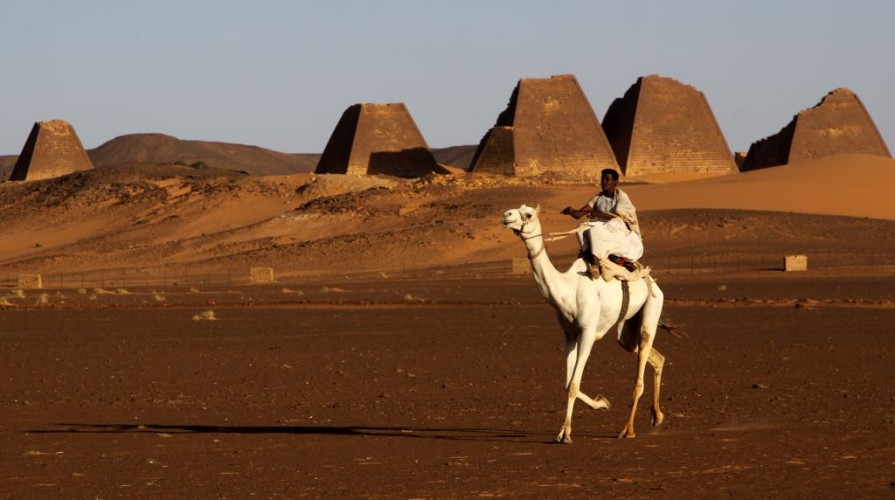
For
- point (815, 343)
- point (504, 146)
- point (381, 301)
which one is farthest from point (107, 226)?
point (815, 343)

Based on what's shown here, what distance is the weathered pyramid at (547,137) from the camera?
243 ft

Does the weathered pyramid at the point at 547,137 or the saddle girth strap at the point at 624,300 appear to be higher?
the weathered pyramid at the point at 547,137

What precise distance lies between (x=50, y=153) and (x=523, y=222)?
90.2 m

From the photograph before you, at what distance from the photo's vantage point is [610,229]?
36.6 feet

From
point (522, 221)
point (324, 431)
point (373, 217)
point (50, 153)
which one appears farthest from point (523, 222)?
point (50, 153)

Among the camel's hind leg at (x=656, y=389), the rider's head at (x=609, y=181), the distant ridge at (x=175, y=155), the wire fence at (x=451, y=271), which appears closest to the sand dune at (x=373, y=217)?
the wire fence at (x=451, y=271)

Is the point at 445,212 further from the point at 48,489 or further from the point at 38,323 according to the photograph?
the point at 48,489

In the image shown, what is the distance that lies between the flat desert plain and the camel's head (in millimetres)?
1421

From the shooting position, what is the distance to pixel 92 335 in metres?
23.2

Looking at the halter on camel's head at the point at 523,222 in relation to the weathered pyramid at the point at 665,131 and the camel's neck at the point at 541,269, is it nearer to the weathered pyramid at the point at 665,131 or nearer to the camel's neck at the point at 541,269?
the camel's neck at the point at 541,269

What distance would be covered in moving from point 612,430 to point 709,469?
8.01 ft

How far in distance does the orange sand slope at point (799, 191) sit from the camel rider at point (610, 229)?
4728cm

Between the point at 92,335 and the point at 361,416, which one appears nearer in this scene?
the point at 361,416

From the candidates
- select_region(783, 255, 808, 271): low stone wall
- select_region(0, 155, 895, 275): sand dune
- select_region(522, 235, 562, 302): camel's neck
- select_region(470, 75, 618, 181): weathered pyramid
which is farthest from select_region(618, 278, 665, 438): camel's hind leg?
select_region(470, 75, 618, 181): weathered pyramid
